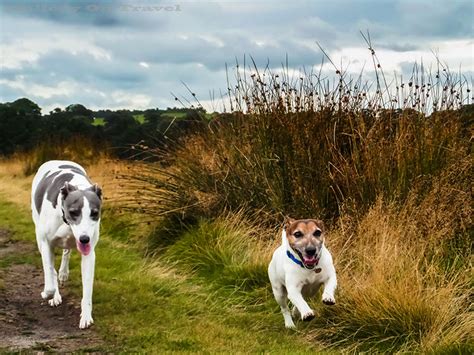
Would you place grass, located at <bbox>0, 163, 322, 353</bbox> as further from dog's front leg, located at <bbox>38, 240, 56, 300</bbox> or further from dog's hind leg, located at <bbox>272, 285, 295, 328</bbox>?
dog's front leg, located at <bbox>38, 240, 56, 300</bbox>

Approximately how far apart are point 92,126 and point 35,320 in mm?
17121

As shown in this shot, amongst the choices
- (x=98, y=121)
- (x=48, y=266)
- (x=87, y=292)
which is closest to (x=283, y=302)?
(x=87, y=292)

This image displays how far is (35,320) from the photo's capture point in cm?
638

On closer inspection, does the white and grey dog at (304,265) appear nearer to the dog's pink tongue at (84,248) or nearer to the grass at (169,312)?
the grass at (169,312)

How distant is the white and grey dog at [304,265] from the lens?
5.19 metres

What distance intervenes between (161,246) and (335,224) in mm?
2423

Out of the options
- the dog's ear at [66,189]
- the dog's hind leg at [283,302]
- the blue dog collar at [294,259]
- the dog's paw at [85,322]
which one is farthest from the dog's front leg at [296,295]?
the dog's ear at [66,189]

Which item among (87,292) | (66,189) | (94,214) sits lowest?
(87,292)

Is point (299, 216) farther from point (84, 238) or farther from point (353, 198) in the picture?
point (84, 238)

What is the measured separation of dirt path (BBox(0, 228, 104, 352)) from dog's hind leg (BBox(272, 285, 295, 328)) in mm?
1531

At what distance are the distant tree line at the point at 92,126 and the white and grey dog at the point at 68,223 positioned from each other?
132 inches

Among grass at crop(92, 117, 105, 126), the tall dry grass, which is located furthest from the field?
grass at crop(92, 117, 105, 126)

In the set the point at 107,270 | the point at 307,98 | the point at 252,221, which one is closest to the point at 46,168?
the point at 107,270

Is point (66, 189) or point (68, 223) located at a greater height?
point (66, 189)
